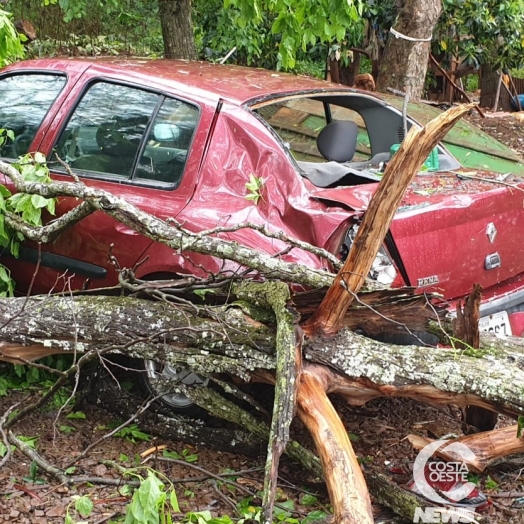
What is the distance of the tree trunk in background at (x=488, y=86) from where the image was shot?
14.8 m

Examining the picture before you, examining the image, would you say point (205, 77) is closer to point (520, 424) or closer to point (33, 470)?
point (33, 470)

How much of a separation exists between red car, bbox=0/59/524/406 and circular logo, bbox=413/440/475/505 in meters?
0.82

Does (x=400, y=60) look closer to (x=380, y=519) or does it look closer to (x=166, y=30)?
(x=166, y=30)

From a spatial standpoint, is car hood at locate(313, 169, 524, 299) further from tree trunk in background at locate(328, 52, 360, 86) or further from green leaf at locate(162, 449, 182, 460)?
tree trunk in background at locate(328, 52, 360, 86)

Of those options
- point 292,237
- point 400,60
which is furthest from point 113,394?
point 400,60

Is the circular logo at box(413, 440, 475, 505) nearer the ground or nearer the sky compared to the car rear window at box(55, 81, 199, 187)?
nearer the ground

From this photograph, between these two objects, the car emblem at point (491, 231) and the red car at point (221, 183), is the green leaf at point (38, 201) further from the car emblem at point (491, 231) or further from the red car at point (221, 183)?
the car emblem at point (491, 231)

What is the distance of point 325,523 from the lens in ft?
9.12

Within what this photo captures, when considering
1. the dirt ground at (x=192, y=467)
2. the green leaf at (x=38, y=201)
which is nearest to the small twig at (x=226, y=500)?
the dirt ground at (x=192, y=467)

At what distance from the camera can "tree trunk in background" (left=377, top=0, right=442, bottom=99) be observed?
27.9ft

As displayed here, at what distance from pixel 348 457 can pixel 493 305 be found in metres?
1.54

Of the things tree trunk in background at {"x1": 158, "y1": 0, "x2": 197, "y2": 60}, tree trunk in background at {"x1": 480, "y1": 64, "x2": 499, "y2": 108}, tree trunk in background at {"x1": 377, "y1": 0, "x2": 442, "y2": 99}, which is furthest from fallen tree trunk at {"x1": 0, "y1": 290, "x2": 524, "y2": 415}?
tree trunk in background at {"x1": 480, "y1": 64, "x2": 499, "y2": 108}

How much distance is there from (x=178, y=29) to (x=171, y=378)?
524 centimetres

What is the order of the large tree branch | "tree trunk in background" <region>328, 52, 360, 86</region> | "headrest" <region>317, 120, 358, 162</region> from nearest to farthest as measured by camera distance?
the large tree branch → "headrest" <region>317, 120, 358, 162</region> → "tree trunk in background" <region>328, 52, 360, 86</region>
